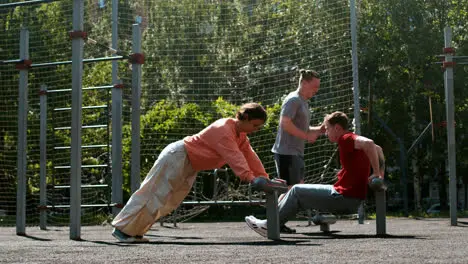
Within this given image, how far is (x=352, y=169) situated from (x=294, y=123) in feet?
3.57

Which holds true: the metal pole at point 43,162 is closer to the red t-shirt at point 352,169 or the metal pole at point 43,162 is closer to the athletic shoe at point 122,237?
the athletic shoe at point 122,237

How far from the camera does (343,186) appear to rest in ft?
26.2

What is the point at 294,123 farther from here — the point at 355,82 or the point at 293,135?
the point at 355,82

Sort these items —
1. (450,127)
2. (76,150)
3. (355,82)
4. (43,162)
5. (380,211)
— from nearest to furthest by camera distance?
(380,211) → (76,150) → (450,127) → (43,162) → (355,82)

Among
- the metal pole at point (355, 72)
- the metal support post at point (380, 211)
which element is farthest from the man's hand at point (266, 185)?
the metal pole at point (355, 72)

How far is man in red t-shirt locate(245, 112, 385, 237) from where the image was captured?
7.89 meters

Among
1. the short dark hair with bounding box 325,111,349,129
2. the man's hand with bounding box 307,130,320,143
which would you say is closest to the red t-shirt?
the short dark hair with bounding box 325,111,349,129

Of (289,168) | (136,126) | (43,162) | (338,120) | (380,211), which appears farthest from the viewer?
(43,162)

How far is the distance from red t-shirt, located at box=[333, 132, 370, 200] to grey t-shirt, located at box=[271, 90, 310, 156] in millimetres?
789

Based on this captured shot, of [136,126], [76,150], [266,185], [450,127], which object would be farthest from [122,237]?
[450,127]

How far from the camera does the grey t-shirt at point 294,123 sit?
28.4 ft

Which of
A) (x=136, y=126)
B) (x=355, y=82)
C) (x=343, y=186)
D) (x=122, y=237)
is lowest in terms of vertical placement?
(x=122, y=237)

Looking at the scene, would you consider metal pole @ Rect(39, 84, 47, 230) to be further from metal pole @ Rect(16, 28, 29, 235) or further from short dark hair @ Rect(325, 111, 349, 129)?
short dark hair @ Rect(325, 111, 349, 129)

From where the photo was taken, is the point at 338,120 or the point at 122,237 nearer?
the point at 122,237
